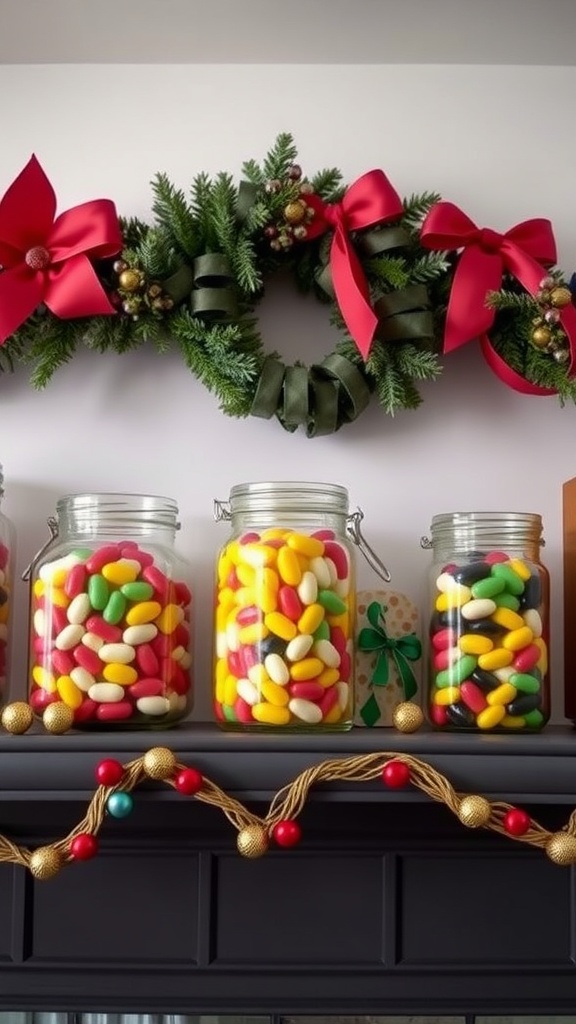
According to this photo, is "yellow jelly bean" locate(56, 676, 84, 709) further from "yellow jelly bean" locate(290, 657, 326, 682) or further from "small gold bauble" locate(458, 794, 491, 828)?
"small gold bauble" locate(458, 794, 491, 828)

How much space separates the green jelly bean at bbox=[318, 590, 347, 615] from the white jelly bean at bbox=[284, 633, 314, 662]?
0.12ft

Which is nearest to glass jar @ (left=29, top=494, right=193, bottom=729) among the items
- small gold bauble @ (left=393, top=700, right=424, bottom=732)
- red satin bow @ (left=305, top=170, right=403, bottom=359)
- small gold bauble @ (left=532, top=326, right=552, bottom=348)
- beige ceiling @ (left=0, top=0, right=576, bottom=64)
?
small gold bauble @ (left=393, top=700, right=424, bottom=732)

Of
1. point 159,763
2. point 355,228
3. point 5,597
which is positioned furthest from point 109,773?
point 355,228

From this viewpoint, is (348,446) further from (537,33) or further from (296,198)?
(537,33)

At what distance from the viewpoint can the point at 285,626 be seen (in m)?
0.95

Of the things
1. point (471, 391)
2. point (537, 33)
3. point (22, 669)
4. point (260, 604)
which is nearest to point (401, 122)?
point (537, 33)

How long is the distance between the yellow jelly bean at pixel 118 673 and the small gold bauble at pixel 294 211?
1.68ft

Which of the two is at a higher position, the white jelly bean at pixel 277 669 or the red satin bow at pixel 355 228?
the red satin bow at pixel 355 228

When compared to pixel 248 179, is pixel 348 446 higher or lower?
lower

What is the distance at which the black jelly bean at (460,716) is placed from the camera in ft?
3.29

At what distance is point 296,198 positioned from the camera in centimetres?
112

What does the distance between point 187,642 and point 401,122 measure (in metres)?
0.67

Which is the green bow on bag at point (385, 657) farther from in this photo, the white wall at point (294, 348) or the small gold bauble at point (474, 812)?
the small gold bauble at point (474, 812)

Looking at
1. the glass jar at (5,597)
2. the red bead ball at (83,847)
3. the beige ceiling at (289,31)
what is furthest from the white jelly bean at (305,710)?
the beige ceiling at (289,31)
